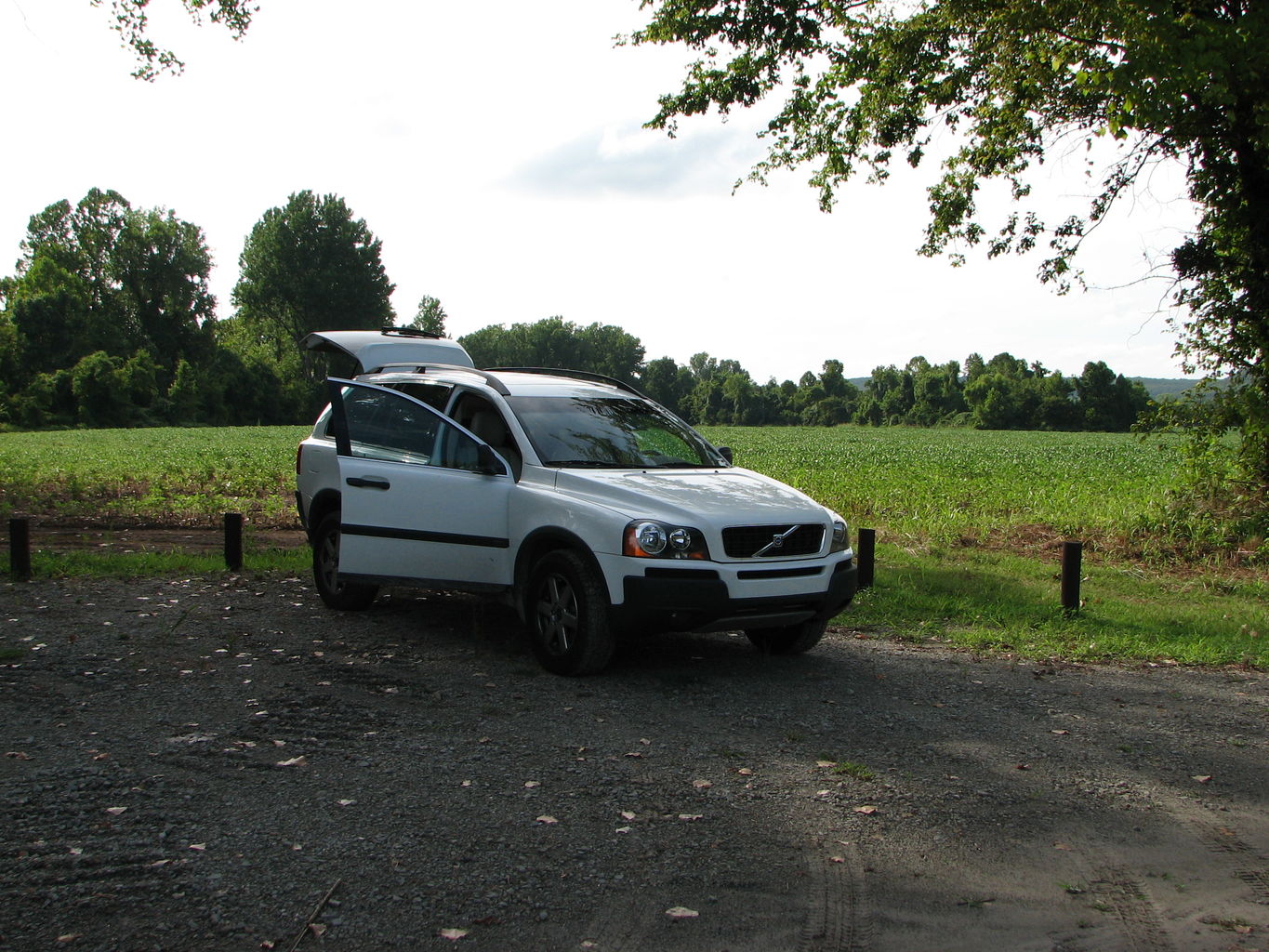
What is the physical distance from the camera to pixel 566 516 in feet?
21.9

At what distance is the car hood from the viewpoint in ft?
21.2

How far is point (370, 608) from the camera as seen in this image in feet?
29.6

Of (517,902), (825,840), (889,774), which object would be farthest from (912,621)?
(517,902)

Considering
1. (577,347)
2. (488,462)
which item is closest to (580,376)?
(488,462)

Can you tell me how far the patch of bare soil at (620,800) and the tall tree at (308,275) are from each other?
83971mm

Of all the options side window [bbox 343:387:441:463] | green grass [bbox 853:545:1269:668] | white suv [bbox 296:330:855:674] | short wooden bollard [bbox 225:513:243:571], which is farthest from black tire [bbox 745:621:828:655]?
short wooden bollard [bbox 225:513:243:571]

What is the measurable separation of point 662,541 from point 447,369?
3.03 metres

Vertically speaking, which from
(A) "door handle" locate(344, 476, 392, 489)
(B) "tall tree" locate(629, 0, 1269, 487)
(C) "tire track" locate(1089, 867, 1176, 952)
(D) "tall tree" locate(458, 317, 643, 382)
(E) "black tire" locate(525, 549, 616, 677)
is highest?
(D) "tall tree" locate(458, 317, 643, 382)

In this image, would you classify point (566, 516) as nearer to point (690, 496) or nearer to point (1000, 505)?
point (690, 496)

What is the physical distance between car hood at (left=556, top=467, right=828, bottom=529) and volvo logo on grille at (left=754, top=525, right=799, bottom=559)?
61 mm

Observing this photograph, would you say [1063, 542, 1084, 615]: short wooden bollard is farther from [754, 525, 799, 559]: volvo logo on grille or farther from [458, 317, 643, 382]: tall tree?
[458, 317, 643, 382]: tall tree

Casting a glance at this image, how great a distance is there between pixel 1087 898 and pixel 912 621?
5.62m

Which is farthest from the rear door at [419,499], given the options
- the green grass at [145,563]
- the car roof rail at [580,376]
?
the green grass at [145,563]

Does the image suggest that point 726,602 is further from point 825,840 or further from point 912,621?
point 912,621
